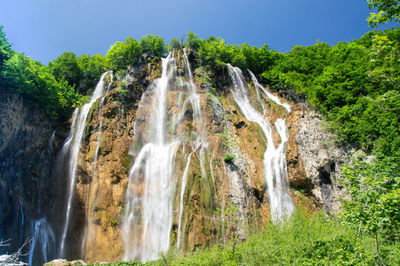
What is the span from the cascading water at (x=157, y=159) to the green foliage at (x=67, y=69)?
12.0 m

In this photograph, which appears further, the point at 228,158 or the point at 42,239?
the point at 42,239

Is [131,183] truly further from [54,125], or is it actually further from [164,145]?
[54,125]

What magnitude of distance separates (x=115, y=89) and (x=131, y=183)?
1012 cm

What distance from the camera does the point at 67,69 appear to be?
30.3 metres

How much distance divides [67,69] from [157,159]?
1938 centimetres

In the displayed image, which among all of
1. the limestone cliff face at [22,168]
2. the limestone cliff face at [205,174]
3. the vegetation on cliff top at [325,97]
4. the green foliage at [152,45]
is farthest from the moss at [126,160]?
the green foliage at [152,45]

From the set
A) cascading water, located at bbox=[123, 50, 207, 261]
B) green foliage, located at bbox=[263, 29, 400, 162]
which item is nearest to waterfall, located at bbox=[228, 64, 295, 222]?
green foliage, located at bbox=[263, 29, 400, 162]

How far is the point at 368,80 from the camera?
2036cm

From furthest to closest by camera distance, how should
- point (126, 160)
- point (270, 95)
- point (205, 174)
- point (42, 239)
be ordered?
point (270, 95) < point (126, 160) < point (42, 239) < point (205, 174)

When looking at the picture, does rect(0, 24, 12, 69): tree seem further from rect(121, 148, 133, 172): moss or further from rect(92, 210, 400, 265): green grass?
rect(92, 210, 400, 265): green grass

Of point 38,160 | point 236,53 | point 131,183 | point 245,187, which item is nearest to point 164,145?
point 131,183

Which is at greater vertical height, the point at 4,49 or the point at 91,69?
the point at 91,69

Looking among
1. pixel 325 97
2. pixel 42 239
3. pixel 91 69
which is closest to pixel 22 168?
pixel 42 239

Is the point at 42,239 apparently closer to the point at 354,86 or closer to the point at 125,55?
the point at 125,55
